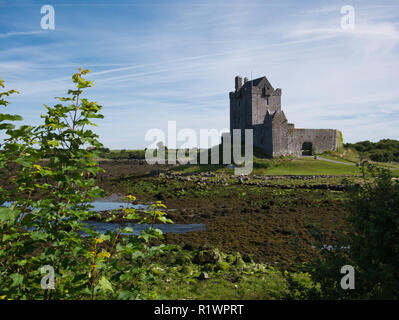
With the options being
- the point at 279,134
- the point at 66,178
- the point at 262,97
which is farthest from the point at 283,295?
the point at 262,97

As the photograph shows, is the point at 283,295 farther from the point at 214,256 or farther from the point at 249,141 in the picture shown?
the point at 249,141

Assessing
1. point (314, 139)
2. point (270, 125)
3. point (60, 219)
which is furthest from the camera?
point (314, 139)

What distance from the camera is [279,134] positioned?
188 feet

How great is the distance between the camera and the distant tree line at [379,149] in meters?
67.3

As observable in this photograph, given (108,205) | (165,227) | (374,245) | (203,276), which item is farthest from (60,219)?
(108,205)

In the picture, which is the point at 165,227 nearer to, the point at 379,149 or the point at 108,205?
the point at 108,205

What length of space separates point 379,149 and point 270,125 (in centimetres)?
4221

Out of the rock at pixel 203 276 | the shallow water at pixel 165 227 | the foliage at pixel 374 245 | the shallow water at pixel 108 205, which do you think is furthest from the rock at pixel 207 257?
the shallow water at pixel 108 205

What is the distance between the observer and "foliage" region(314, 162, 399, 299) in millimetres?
4820

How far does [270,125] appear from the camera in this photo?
57312mm

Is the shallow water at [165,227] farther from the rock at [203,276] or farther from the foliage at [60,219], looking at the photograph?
the foliage at [60,219]

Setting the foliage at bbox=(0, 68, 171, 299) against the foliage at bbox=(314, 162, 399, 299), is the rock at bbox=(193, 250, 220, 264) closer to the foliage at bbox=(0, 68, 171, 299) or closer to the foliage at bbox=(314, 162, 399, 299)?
the foliage at bbox=(314, 162, 399, 299)

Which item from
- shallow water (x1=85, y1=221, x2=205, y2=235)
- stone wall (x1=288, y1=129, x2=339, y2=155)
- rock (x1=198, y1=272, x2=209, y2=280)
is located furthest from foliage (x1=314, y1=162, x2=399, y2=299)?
stone wall (x1=288, y1=129, x2=339, y2=155)
